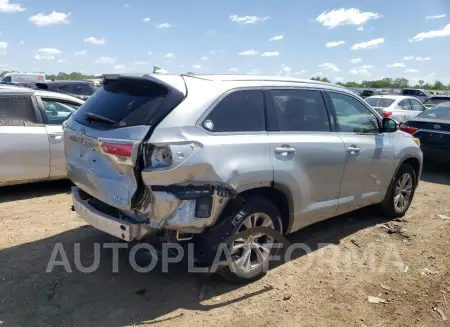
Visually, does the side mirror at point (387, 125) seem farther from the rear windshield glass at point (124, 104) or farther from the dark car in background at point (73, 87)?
the dark car in background at point (73, 87)

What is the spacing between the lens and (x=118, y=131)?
3229mm

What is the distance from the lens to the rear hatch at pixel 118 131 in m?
3.14

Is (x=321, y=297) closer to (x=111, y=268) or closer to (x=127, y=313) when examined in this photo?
(x=127, y=313)

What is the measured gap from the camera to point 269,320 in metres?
3.24

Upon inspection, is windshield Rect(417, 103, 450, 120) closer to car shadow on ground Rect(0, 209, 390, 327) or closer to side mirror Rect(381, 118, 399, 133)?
side mirror Rect(381, 118, 399, 133)

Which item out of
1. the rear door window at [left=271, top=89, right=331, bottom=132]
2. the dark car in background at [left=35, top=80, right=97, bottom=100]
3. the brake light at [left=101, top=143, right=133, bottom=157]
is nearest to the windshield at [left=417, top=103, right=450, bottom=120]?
the rear door window at [left=271, top=89, right=331, bottom=132]

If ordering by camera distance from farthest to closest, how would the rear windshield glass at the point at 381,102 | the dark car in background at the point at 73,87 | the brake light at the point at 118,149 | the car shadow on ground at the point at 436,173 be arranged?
1. the dark car in background at the point at 73,87
2. the rear windshield glass at the point at 381,102
3. the car shadow on ground at the point at 436,173
4. the brake light at the point at 118,149

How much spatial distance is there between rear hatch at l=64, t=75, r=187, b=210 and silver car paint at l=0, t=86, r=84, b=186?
2288 mm

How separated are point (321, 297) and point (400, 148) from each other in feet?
8.41

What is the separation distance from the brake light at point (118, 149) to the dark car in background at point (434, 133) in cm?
715

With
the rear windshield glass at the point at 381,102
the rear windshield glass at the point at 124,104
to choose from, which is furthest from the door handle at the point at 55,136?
the rear windshield glass at the point at 381,102

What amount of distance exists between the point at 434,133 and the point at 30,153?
291 inches

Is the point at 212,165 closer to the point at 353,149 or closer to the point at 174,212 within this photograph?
the point at 174,212

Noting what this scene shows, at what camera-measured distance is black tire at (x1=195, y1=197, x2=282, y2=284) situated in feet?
10.9
